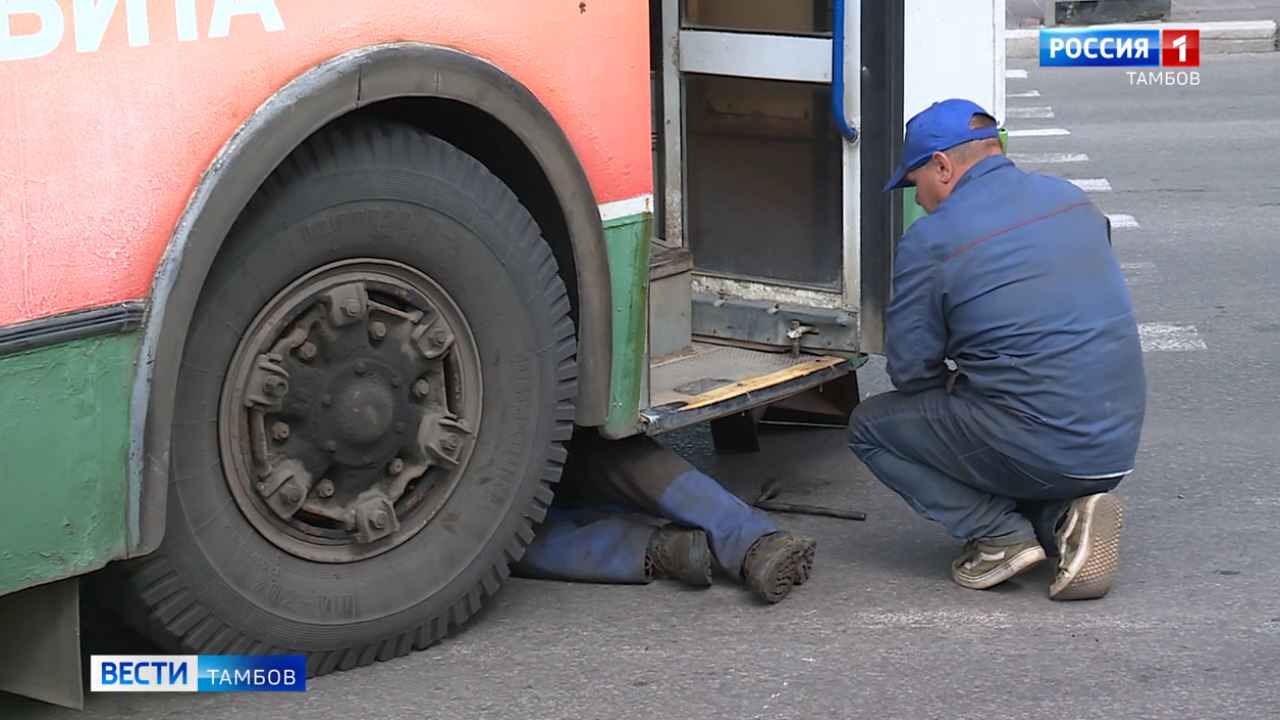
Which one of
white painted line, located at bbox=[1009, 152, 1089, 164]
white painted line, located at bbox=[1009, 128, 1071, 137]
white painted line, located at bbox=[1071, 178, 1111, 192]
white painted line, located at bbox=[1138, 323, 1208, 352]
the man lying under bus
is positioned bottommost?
the man lying under bus

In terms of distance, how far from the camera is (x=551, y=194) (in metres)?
3.92

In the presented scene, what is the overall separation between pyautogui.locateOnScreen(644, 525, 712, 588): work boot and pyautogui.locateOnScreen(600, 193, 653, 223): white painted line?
758mm

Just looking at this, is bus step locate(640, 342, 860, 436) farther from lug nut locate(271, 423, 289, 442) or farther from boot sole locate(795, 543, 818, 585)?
lug nut locate(271, 423, 289, 442)

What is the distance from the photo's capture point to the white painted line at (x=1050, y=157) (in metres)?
11.0

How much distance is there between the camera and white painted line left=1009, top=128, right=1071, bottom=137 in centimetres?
1195

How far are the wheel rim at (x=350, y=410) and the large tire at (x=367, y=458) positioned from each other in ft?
0.08

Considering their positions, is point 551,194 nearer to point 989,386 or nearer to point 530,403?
point 530,403

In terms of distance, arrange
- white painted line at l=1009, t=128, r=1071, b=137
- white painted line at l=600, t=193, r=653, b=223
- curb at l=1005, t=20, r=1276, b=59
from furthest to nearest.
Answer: curb at l=1005, t=20, r=1276, b=59
white painted line at l=1009, t=128, r=1071, b=137
white painted line at l=600, t=193, r=653, b=223

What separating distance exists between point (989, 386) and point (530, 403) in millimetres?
1070

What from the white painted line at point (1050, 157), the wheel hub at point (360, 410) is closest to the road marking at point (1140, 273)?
the white painted line at point (1050, 157)

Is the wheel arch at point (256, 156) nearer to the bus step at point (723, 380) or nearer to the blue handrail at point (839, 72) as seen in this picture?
the bus step at point (723, 380)

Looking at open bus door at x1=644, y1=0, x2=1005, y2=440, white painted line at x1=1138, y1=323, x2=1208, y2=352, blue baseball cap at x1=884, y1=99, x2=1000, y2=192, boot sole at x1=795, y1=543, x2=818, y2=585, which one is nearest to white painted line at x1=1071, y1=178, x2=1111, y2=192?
white painted line at x1=1138, y1=323, x2=1208, y2=352

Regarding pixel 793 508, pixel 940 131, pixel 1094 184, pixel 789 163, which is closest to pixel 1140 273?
pixel 1094 184

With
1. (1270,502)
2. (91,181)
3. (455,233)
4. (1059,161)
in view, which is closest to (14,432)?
(91,181)
